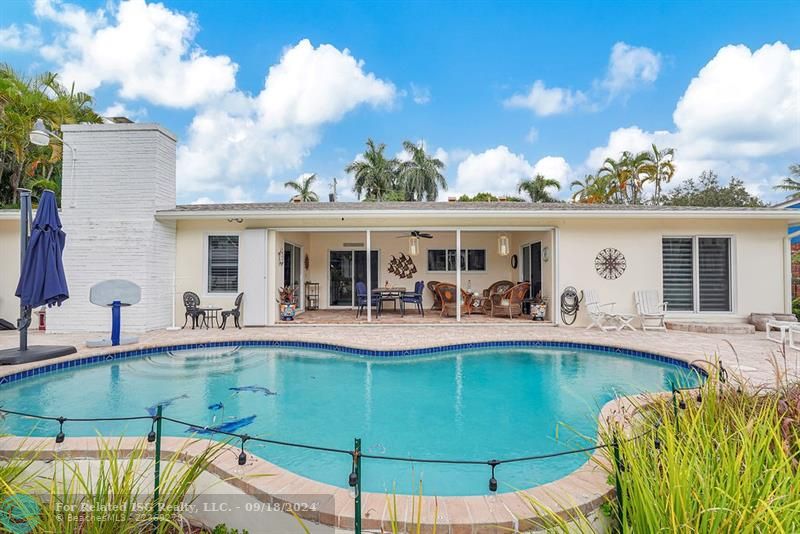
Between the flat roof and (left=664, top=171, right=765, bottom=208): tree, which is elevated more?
(left=664, top=171, right=765, bottom=208): tree

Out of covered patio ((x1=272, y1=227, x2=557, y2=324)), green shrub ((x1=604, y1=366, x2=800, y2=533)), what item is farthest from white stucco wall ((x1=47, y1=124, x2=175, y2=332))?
green shrub ((x1=604, y1=366, x2=800, y2=533))

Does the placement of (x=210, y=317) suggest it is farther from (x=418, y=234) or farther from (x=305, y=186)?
(x=305, y=186)

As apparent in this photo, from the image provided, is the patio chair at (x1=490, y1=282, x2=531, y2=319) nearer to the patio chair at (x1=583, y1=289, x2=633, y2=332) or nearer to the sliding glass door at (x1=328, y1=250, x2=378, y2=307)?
the patio chair at (x1=583, y1=289, x2=633, y2=332)

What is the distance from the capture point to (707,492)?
1667 mm

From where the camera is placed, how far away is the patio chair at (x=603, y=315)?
8930 millimetres

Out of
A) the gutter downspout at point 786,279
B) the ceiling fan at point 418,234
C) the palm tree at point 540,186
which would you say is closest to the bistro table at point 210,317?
the ceiling fan at point 418,234

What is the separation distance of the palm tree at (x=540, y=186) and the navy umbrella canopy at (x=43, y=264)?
24.8 meters

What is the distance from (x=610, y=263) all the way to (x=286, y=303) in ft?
27.0

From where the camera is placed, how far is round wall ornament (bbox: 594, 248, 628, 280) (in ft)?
31.2

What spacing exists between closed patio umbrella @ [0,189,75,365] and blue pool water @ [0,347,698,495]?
0.65 m

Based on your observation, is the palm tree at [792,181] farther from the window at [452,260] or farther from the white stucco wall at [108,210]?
the white stucco wall at [108,210]

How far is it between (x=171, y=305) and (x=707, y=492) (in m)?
10.5

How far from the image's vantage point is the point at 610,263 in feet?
31.3

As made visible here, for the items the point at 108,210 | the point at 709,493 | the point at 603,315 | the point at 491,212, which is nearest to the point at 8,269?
the point at 108,210
